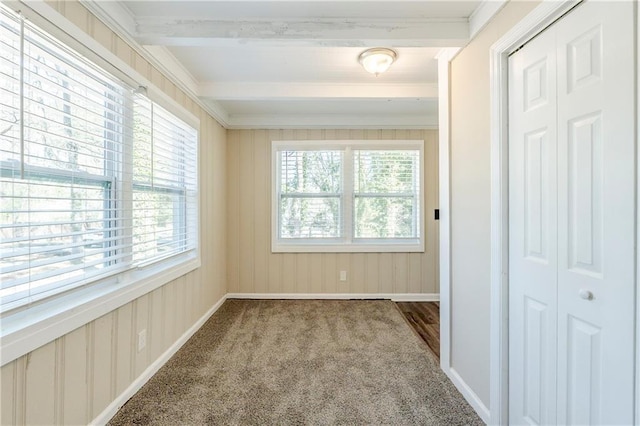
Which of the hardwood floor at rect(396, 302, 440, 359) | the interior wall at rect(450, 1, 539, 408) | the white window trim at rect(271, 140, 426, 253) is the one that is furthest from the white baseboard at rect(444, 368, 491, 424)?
the white window trim at rect(271, 140, 426, 253)

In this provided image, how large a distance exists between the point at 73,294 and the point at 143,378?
2.80ft

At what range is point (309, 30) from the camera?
1713 millimetres

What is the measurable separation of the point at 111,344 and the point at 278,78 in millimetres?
2434

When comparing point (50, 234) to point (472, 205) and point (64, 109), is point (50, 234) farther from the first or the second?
point (472, 205)

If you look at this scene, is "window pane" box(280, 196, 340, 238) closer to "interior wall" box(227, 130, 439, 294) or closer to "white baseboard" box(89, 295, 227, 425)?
"interior wall" box(227, 130, 439, 294)

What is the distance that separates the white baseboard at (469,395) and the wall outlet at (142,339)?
216 cm

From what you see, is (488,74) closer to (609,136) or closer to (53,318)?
(609,136)

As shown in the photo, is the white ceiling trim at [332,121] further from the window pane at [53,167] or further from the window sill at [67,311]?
the window sill at [67,311]

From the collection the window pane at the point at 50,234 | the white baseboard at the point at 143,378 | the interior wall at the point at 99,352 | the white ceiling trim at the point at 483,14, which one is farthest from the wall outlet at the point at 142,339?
the white ceiling trim at the point at 483,14

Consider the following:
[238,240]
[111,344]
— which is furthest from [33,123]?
[238,240]

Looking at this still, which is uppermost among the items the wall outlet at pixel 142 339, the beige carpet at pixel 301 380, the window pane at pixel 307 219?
the window pane at pixel 307 219

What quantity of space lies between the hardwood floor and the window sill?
2.34 metres

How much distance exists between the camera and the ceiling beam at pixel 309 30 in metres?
1.71

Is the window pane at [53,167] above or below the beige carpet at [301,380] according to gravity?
above
